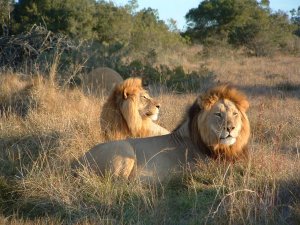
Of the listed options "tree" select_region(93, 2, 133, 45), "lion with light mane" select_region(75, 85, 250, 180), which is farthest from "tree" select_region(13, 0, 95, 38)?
"lion with light mane" select_region(75, 85, 250, 180)

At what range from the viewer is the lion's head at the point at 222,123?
183 inches

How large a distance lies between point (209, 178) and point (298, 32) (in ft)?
110

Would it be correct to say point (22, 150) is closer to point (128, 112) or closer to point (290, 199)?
point (128, 112)

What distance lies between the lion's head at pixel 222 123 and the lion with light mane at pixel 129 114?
1368 mm

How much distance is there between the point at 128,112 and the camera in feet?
20.3

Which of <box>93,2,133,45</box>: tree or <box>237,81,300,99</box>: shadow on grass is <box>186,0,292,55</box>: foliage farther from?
<box>237,81,300,99</box>: shadow on grass

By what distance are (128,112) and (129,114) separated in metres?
0.03

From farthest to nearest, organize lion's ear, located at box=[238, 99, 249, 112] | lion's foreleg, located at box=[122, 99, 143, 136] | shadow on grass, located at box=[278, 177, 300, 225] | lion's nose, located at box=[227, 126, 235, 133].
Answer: lion's foreleg, located at box=[122, 99, 143, 136], lion's ear, located at box=[238, 99, 249, 112], lion's nose, located at box=[227, 126, 235, 133], shadow on grass, located at box=[278, 177, 300, 225]

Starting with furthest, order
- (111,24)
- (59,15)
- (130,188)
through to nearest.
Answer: (111,24) → (59,15) → (130,188)

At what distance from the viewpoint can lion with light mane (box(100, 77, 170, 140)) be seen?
6.19 m

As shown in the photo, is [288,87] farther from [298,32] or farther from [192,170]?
[298,32]

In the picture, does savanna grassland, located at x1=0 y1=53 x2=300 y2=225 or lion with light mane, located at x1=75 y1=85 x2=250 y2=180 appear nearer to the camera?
savanna grassland, located at x1=0 y1=53 x2=300 y2=225

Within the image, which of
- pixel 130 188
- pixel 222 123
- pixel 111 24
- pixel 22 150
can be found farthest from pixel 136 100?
pixel 111 24

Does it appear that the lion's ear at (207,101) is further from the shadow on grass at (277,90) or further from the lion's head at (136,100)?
the shadow on grass at (277,90)
